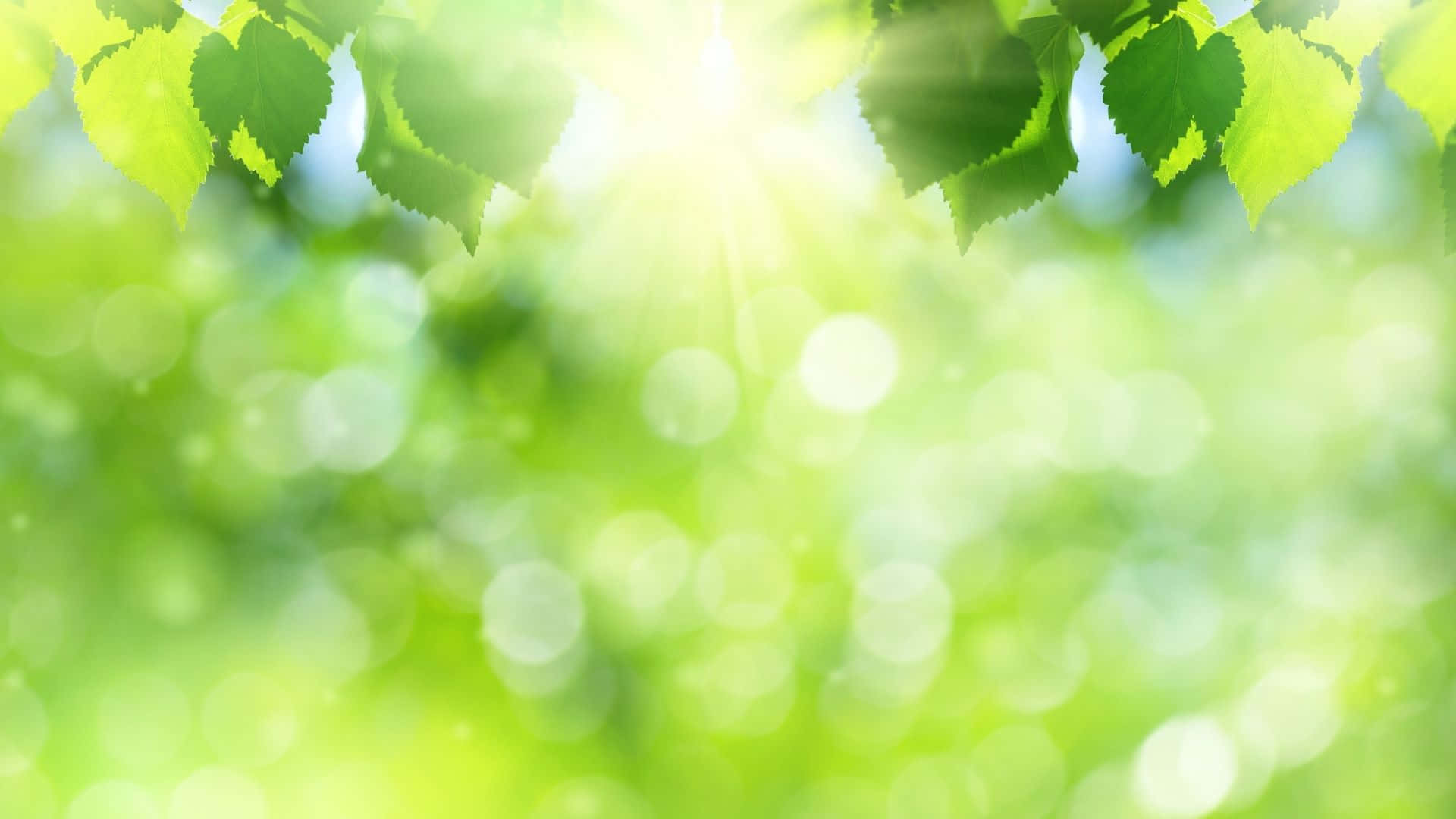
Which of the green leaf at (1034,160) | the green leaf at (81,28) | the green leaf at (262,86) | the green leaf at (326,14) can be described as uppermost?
the green leaf at (81,28)

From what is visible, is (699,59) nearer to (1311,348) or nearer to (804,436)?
(804,436)

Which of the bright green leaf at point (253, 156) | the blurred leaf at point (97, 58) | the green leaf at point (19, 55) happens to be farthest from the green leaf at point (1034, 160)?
the green leaf at point (19, 55)

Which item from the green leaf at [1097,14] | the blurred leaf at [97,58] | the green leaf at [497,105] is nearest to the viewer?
the green leaf at [497,105]

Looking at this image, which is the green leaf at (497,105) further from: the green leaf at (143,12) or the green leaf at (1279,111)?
the green leaf at (1279,111)

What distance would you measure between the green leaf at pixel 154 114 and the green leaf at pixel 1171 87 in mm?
1366

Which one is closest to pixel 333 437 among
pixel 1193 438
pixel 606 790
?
pixel 606 790

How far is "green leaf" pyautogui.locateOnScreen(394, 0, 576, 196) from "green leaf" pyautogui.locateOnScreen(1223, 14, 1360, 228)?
3.25 feet

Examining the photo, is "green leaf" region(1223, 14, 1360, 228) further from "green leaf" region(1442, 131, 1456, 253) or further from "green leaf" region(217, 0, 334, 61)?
"green leaf" region(217, 0, 334, 61)

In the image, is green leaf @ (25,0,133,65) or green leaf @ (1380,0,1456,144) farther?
green leaf @ (25,0,133,65)

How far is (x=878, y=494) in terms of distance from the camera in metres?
15.9

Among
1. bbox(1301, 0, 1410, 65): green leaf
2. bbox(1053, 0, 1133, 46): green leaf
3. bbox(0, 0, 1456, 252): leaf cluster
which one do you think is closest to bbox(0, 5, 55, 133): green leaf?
bbox(0, 0, 1456, 252): leaf cluster

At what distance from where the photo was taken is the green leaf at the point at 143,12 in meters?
1.62

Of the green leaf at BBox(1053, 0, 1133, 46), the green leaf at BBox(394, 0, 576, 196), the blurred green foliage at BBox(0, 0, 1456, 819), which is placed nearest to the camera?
the green leaf at BBox(394, 0, 576, 196)

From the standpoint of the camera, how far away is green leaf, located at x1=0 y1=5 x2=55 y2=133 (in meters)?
1.72
